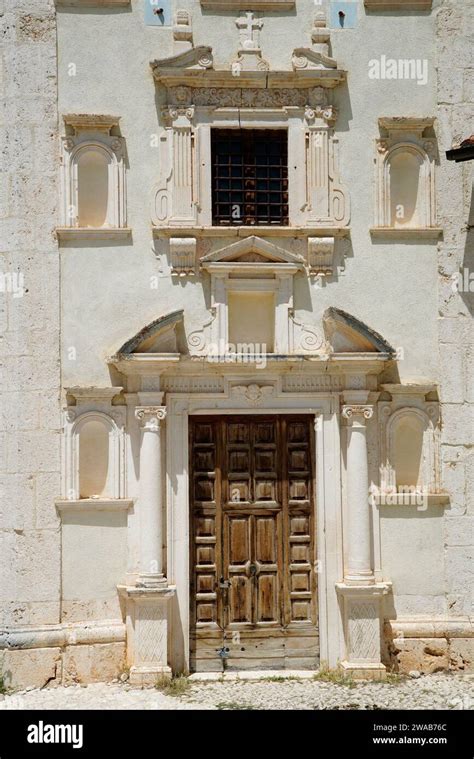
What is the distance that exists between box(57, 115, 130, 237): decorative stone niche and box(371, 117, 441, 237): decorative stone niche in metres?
3.03

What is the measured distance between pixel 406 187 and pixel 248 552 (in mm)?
4739

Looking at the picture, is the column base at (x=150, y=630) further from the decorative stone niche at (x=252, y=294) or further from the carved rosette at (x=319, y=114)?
the carved rosette at (x=319, y=114)

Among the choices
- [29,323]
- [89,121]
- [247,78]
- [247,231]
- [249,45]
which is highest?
[249,45]

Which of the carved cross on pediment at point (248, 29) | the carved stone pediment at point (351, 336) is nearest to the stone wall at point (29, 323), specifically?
the carved cross on pediment at point (248, 29)

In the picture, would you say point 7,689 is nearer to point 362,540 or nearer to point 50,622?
point 50,622

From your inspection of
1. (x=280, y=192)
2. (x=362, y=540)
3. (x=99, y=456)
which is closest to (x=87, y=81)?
(x=280, y=192)

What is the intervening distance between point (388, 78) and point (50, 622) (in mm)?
7439

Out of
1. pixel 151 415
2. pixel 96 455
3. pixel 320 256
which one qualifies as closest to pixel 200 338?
pixel 151 415

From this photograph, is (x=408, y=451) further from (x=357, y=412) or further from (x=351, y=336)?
(x=351, y=336)

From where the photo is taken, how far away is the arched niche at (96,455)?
1076 centimetres

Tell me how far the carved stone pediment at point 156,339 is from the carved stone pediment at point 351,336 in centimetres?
A: 176

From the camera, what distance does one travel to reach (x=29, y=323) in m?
10.8

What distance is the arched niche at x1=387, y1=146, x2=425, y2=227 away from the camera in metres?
11.2

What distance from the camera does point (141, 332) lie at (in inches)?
415
